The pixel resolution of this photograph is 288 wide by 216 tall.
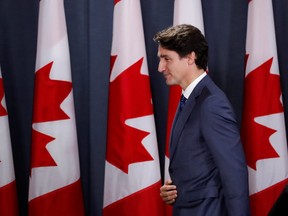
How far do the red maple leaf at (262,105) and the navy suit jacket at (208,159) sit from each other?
2.57 feet

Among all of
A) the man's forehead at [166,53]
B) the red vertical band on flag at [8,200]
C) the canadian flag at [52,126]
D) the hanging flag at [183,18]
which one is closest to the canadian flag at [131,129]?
the hanging flag at [183,18]

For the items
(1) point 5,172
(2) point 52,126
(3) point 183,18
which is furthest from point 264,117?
(1) point 5,172

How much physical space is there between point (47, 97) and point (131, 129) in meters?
0.45

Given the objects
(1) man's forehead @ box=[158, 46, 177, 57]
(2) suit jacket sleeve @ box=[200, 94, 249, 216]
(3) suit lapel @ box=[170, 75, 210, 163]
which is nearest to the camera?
(2) suit jacket sleeve @ box=[200, 94, 249, 216]

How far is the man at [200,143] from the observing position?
1.26 metres

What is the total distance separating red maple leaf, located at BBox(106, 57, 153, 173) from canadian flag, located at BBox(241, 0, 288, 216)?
51 cm

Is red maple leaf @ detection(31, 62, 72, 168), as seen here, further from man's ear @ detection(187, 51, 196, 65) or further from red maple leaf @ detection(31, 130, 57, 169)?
man's ear @ detection(187, 51, 196, 65)

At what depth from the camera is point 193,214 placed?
1368 millimetres

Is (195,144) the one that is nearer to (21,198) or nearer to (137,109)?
(137,109)

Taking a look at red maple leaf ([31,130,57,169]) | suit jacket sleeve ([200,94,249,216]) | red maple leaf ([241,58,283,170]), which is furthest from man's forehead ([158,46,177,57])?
red maple leaf ([31,130,57,169])

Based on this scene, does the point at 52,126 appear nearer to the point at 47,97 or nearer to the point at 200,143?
the point at 47,97

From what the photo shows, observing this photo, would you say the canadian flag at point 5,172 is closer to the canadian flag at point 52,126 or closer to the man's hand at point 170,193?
the canadian flag at point 52,126

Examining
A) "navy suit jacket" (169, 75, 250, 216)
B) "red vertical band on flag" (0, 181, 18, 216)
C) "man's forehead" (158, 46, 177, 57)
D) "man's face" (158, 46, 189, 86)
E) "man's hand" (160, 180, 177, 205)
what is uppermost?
"man's forehead" (158, 46, 177, 57)

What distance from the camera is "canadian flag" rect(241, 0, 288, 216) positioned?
2.07m
